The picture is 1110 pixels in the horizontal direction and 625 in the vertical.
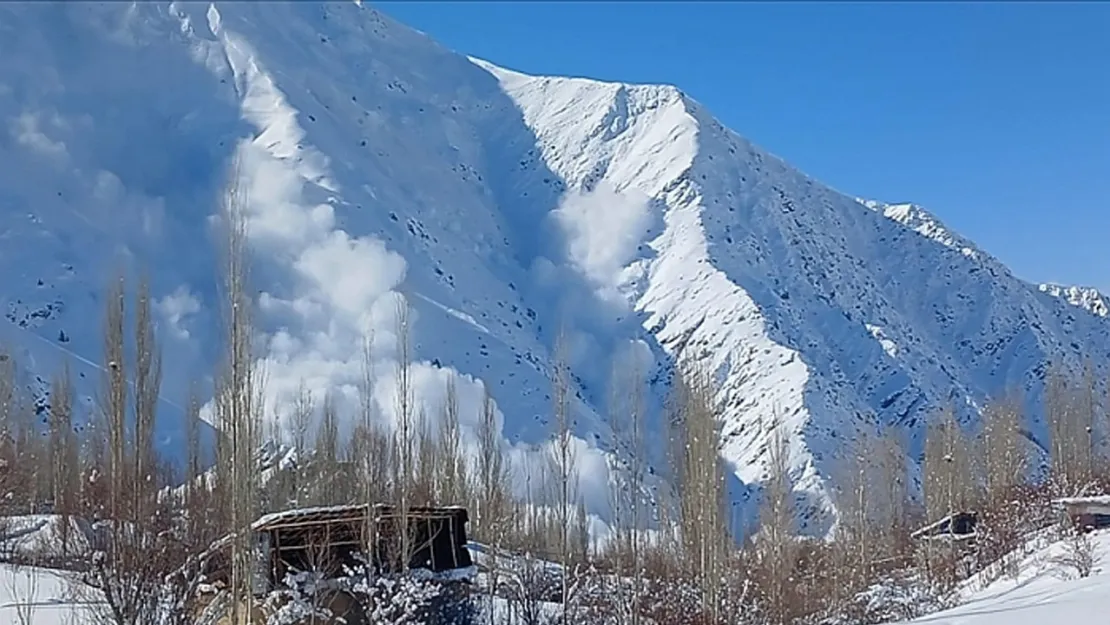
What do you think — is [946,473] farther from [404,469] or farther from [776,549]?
[404,469]

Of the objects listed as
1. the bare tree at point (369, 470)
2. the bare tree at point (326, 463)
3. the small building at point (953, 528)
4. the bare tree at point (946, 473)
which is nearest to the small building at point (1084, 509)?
the small building at point (953, 528)

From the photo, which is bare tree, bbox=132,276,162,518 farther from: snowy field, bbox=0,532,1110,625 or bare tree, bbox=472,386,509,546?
bare tree, bbox=472,386,509,546

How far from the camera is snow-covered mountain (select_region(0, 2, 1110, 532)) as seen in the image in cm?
9712

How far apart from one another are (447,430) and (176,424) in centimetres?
3858

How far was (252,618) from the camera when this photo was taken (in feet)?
78.3

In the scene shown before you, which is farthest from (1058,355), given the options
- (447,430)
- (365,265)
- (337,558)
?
(337,558)

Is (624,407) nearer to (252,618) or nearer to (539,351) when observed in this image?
(539,351)

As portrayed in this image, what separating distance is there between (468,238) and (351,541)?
106 metres

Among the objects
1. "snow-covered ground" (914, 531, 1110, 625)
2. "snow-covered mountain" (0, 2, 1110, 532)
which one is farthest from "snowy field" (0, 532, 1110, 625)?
"snow-covered mountain" (0, 2, 1110, 532)

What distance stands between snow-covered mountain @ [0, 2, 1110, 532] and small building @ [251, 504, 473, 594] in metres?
44.6

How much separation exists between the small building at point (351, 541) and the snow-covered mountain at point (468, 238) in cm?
4459

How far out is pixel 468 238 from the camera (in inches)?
5187

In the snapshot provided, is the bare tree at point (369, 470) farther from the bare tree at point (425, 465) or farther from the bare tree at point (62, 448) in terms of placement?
the bare tree at point (62, 448)

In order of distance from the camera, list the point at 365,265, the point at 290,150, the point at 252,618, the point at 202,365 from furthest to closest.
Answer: the point at 290,150 < the point at 365,265 < the point at 202,365 < the point at 252,618
